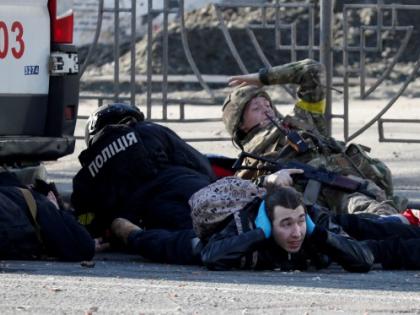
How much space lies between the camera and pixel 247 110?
10141 mm

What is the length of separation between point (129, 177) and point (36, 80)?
2.39ft

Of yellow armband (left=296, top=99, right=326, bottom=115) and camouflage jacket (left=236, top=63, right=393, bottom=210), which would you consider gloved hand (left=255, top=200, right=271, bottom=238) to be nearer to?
camouflage jacket (left=236, top=63, right=393, bottom=210)

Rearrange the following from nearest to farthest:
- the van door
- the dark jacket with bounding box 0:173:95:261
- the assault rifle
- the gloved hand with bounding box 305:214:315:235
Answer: the gloved hand with bounding box 305:214:315:235, the dark jacket with bounding box 0:173:95:261, the van door, the assault rifle

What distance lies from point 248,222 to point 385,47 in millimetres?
15130

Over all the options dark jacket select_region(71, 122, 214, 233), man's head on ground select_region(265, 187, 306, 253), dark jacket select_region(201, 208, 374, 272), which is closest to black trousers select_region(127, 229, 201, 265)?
dark jacket select_region(201, 208, 374, 272)

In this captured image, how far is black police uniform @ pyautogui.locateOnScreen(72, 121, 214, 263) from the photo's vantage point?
9219mm

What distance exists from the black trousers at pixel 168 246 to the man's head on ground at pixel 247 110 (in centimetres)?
150

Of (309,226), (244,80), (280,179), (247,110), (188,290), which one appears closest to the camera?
(188,290)

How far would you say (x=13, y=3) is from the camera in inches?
359

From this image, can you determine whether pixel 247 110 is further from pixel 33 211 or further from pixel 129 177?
pixel 33 211

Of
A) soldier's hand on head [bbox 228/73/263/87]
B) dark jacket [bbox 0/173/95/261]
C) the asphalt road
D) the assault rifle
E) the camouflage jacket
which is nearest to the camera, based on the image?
the asphalt road

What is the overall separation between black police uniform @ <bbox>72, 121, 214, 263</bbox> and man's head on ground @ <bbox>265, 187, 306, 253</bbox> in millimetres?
1167

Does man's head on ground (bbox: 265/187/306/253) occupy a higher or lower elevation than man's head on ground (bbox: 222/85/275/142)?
lower

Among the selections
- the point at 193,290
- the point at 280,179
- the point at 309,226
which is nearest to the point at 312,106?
the point at 280,179
